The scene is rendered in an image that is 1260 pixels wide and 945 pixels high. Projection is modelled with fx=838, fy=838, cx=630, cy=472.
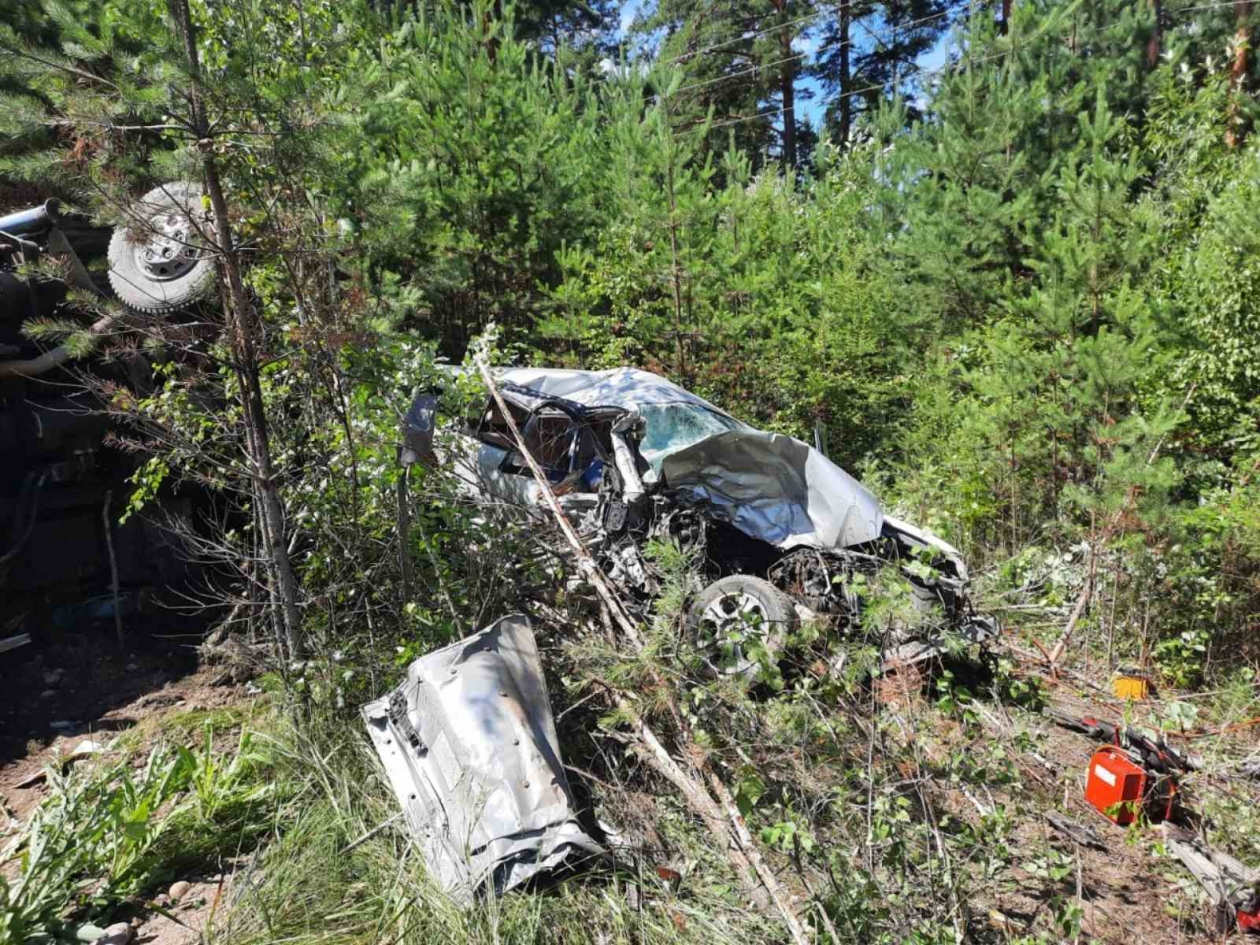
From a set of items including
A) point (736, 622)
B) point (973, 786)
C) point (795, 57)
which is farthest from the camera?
point (795, 57)

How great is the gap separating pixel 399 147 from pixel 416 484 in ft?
19.5

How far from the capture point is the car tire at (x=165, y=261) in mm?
3830

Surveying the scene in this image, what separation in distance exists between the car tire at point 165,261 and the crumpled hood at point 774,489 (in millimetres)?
2853

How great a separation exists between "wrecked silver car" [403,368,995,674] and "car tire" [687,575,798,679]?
0.04 ft

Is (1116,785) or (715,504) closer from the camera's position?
(1116,785)

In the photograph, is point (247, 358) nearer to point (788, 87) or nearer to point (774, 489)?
point (774, 489)

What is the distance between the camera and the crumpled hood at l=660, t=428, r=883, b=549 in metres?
5.24

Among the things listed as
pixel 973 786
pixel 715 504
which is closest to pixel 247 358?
pixel 715 504

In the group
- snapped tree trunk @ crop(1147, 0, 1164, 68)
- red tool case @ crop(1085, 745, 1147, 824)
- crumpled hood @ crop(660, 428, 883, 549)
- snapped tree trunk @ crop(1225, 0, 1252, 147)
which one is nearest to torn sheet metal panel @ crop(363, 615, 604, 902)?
crumpled hood @ crop(660, 428, 883, 549)

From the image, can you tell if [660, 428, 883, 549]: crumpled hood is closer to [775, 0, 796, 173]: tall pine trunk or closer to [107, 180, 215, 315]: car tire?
[107, 180, 215, 315]: car tire

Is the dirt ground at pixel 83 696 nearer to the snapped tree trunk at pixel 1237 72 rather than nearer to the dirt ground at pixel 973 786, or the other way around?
the dirt ground at pixel 973 786

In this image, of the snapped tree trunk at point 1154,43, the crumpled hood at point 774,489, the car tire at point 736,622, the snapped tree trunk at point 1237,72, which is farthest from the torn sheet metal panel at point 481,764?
the snapped tree trunk at point 1154,43

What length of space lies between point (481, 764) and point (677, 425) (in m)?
3.46

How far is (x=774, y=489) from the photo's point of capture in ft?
18.0
